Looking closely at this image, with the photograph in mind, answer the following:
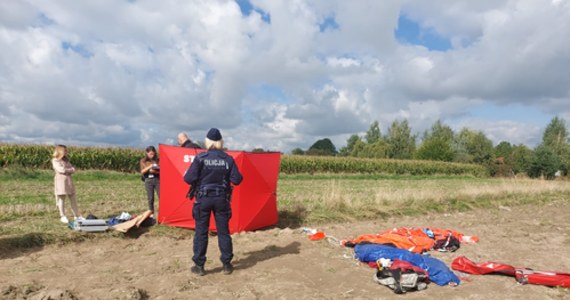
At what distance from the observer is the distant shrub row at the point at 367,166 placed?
36.0 meters

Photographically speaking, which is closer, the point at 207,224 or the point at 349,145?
the point at 207,224

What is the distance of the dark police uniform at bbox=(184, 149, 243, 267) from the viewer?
5934 mm

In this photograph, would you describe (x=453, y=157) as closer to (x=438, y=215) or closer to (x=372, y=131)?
(x=372, y=131)

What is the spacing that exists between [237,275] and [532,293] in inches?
165

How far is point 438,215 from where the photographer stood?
13.3 meters

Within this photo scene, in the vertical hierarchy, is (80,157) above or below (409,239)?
above

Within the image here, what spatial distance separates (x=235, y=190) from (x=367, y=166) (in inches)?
1401

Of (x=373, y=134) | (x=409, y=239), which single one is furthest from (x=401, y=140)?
(x=409, y=239)

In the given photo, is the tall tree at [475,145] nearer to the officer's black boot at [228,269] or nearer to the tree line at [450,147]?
the tree line at [450,147]

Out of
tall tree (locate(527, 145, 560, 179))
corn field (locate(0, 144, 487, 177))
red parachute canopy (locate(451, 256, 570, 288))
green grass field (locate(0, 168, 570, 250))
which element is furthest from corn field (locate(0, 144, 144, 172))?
tall tree (locate(527, 145, 560, 179))

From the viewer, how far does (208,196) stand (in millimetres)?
5938

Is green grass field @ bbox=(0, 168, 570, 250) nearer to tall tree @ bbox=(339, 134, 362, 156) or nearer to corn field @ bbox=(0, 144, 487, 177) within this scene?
corn field @ bbox=(0, 144, 487, 177)

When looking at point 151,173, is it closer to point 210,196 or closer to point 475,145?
point 210,196

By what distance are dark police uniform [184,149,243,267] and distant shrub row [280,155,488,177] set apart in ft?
93.2
